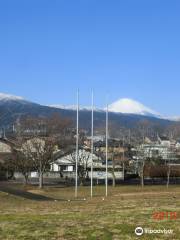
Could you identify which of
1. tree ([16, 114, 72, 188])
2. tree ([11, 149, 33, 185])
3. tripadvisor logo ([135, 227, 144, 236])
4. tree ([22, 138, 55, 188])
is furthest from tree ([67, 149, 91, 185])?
tripadvisor logo ([135, 227, 144, 236])

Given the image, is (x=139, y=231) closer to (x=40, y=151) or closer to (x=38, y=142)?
(x=40, y=151)

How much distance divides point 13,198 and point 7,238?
17.1m

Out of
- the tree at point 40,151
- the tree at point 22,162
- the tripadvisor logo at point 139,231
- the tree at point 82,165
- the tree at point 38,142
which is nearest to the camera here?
the tripadvisor logo at point 139,231

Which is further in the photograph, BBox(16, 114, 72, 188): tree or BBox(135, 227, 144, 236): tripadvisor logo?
BBox(16, 114, 72, 188): tree

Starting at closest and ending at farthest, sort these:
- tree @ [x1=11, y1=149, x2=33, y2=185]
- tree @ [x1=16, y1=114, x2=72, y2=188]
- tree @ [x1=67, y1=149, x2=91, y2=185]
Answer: tree @ [x1=16, y1=114, x2=72, y2=188]
tree @ [x1=11, y1=149, x2=33, y2=185]
tree @ [x1=67, y1=149, x2=91, y2=185]

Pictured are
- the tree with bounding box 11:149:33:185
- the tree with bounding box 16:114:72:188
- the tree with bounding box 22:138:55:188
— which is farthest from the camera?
the tree with bounding box 11:149:33:185

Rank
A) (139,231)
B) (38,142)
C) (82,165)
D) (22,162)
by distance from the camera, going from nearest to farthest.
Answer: (139,231) < (38,142) < (22,162) < (82,165)

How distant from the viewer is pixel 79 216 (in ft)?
57.1

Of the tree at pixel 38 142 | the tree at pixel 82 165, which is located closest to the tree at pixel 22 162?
the tree at pixel 38 142

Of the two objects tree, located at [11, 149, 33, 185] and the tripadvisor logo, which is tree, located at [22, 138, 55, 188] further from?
the tripadvisor logo

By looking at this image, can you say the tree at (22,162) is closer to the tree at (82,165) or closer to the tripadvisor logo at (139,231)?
the tree at (82,165)

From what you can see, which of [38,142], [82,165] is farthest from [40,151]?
[82,165]

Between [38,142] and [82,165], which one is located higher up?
[38,142]

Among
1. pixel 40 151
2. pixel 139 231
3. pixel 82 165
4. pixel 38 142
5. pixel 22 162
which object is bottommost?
pixel 139 231
